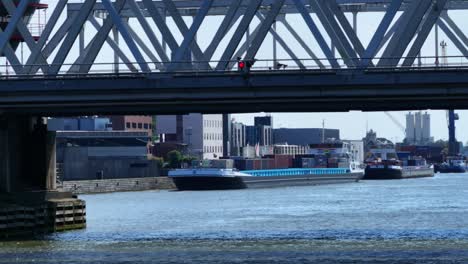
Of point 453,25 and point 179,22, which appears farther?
point 453,25

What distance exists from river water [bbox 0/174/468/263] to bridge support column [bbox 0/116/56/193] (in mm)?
3354

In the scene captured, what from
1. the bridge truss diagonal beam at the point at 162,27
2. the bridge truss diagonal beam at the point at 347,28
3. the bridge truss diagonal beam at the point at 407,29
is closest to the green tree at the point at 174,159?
the bridge truss diagonal beam at the point at 162,27

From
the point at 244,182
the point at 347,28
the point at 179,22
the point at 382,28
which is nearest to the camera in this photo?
the point at 382,28

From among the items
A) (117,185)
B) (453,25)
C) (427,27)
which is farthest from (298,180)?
(427,27)

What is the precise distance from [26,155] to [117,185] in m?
77.7

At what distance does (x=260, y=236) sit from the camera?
60.8 m

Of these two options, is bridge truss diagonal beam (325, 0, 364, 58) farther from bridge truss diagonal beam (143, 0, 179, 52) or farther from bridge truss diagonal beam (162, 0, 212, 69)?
bridge truss diagonal beam (143, 0, 179, 52)

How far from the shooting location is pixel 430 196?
11875 centimetres

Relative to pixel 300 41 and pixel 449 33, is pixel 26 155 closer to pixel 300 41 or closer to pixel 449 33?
pixel 300 41

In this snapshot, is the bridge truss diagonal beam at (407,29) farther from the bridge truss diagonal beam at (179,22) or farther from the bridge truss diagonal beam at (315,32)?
the bridge truss diagonal beam at (179,22)

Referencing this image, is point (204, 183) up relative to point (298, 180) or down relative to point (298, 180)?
down

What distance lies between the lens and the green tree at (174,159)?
19162 cm

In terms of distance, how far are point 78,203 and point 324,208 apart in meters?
29.8

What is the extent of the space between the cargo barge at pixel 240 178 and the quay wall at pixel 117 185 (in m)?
5.16
